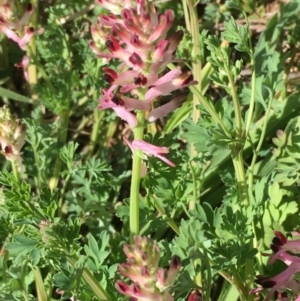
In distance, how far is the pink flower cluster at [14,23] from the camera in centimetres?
329

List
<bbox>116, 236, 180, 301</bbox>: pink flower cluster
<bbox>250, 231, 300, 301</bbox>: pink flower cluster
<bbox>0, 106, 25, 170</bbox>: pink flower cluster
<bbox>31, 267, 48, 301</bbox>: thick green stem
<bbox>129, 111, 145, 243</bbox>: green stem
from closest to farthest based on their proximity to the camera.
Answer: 1. <bbox>116, 236, 180, 301</bbox>: pink flower cluster
2. <bbox>129, 111, 145, 243</bbox>: green stem
3. <bbox>250, 231, 300, 301</bbox>: pink flower cluster
4. <bbox>0, 106, 25, 170</bbox>: pink flower cluster
5. <bbox>31, 267, 48, 301</bbox>: thick green stem

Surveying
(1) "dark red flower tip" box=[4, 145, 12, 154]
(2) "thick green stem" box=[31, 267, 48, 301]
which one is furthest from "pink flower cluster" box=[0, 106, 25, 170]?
(2) "thick green stem" box=[31, 267, 48, 301]

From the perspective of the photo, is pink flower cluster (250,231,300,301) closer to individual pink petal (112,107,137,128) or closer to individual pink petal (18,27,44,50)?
individual pink petal (112,107,137,128)

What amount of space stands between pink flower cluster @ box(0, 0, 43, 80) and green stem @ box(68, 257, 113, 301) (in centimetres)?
155

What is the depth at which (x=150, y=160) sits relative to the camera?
2.58 m

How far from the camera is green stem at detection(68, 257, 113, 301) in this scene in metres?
2.48

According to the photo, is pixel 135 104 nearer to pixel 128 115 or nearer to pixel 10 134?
pixel 128 115

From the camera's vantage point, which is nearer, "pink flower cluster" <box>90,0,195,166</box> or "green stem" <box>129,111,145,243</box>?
"pink flower cluster" <box>90,0,195,166</box>

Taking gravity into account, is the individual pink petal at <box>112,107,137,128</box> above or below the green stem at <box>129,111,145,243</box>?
above

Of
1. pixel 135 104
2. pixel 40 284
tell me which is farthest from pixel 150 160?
pixel 40 284

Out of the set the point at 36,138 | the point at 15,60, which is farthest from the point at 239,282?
the point at 15,60

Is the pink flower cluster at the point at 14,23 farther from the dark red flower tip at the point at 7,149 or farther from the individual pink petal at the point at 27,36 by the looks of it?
the dark red flower tip at the point at 7,149

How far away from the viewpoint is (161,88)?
2209 millimetres

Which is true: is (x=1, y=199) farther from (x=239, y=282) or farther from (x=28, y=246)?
(x=239, y=282)
